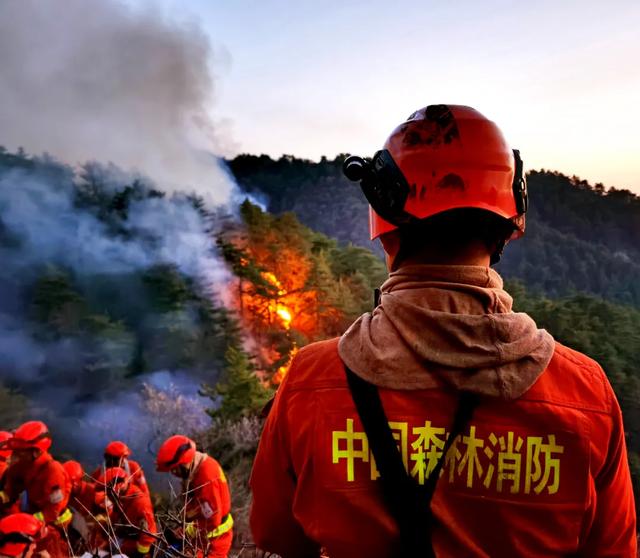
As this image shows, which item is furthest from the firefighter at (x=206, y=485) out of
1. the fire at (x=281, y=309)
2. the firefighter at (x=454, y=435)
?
the fire at (x=281, y=309)

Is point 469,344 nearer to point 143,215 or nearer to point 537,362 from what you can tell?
point 537,362

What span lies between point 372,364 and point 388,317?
139 mm

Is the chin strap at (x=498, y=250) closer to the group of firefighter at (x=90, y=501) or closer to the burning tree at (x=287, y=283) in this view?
the group of firefighter at (x=90, y=501)

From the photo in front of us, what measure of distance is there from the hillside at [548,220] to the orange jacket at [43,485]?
50719 mm

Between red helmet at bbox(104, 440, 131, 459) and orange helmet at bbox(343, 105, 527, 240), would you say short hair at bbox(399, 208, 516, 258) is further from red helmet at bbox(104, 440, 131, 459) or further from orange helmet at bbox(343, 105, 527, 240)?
red helmet at bbox(104, 440, 131, 459)

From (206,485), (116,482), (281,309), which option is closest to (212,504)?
(206,485)

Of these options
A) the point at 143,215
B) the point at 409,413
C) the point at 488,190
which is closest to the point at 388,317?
the point at 409,413

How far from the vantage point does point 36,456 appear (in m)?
5.93

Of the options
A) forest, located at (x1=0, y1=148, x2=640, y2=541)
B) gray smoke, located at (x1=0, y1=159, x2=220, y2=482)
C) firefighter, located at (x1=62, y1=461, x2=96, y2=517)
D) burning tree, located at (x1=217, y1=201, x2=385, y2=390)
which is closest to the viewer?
firefighter, located at (x1=62, y1=461, x2=96, y2=517)

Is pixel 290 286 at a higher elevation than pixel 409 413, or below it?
higher

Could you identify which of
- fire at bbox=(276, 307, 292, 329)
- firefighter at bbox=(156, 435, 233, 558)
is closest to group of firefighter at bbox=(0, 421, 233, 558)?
firefighter at bbox=(156, 435, 233, 558)

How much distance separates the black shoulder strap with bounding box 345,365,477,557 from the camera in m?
1.16

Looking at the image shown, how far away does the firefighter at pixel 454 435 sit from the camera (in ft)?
3.91

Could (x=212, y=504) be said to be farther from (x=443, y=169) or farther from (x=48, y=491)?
(x=443, y=169)
